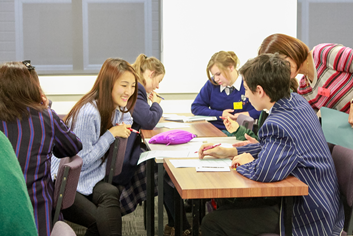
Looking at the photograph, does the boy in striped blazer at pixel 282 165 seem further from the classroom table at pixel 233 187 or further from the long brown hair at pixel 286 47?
the long brown hair at pixel 286 47

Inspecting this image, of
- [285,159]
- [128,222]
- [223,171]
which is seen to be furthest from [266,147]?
[128,222]

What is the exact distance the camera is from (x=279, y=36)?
6.41ft

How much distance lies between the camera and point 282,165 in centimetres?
135

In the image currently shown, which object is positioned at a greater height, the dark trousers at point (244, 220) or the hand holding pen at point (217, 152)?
the hand holding pen at point (217, 152)

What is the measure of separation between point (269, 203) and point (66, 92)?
11.7 ft

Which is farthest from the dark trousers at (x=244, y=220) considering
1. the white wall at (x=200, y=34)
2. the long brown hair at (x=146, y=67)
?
the white wall at (x=200, y=34)

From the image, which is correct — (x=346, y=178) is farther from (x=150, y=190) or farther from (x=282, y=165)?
(x=150, y=190)

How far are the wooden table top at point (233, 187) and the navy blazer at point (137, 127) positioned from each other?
1002 mm

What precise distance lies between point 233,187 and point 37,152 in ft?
2.60

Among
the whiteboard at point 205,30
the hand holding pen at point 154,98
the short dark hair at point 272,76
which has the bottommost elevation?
the hand holding pen at point 154,98

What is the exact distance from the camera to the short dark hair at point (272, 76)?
4.98ft

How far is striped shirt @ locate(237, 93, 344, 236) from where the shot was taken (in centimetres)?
136

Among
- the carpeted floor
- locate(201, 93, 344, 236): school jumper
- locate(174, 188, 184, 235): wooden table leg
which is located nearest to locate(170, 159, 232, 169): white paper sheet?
locate(201, 93, 344, 236): school jumper

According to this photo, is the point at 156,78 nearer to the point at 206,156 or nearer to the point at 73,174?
the point at 206,156
